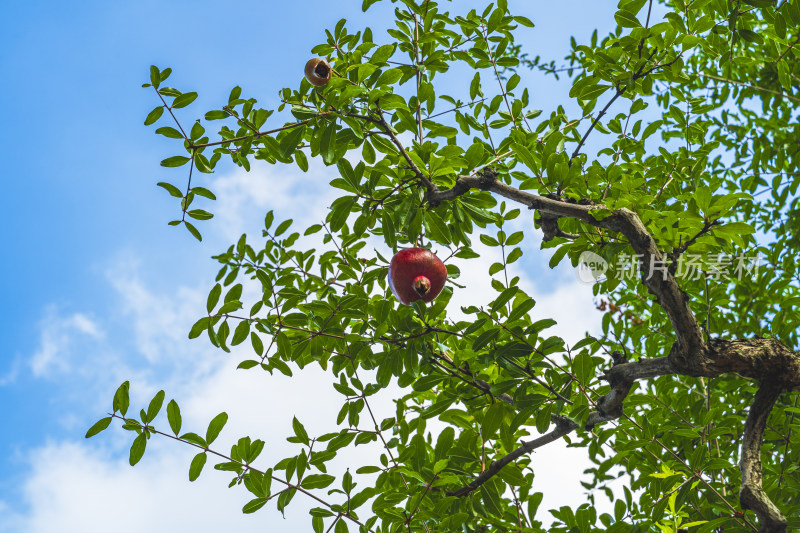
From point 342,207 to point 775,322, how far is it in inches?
83.5

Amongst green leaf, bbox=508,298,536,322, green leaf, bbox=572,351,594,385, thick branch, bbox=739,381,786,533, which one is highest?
green leaf, bbox=508,298,536,322

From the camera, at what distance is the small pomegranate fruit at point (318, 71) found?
213 centimetres

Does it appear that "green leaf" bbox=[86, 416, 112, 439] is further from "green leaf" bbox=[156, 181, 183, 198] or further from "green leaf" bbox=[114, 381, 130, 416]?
"green leaf" bbox=[156, 181, 183, 198]

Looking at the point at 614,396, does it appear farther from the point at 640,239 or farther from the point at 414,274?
the point at 414,274

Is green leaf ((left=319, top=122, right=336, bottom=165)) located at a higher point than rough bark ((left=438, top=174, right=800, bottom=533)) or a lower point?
higher

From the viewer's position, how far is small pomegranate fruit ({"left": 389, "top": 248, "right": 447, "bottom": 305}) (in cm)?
212

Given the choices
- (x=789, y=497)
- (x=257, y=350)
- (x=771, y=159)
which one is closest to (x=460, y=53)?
(x=257, y=350)

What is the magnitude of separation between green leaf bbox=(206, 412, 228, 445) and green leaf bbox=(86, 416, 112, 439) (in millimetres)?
334

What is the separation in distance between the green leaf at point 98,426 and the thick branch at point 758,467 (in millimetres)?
2215

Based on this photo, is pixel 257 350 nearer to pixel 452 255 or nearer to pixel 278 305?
pixel 278 305

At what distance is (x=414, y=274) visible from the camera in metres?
2.12

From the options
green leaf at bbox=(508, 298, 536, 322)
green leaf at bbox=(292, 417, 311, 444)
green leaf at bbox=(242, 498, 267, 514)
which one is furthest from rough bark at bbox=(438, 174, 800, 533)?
green leaf at bbox=(242, 498, 267, 514)

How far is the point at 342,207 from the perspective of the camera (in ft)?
7.02

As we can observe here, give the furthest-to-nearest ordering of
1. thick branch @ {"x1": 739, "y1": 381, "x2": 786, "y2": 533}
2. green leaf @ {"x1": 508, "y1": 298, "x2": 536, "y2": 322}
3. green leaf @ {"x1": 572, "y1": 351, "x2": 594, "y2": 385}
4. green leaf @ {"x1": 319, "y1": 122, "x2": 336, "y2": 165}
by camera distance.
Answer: green leaf @ {"x1": 572, "y1": 351, "x2": 594, "y2": 385} < green leaf @ {"x1": 508, "y1": 298, "x2": 536, "y2": 322} < thick branch @ {"x1": 739, "y1": 381, "x2": 786, "y2": 533} < green leaf @ {"x1": 319, "y1": 122, "x2": 336, "y2": 165}
